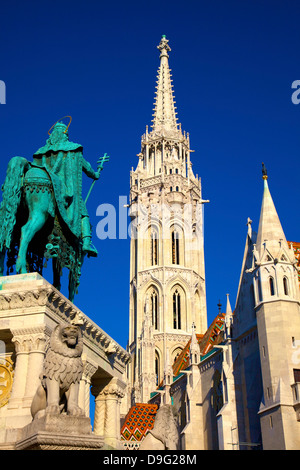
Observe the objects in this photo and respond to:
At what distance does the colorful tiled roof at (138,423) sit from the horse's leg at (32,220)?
89.3ft

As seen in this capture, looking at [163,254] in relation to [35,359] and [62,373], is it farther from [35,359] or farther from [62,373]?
[62,373]

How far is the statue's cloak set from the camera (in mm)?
14392

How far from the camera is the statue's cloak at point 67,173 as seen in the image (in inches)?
567

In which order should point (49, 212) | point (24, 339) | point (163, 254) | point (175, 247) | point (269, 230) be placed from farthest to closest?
point (175, 247) < point (163, 254) < point (269, 230) < point (49, 212) < point (24, 339)

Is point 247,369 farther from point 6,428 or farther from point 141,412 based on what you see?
point 6,428

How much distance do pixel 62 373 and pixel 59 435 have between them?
99 cm

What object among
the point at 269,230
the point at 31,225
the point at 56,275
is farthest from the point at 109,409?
the point at 269,230

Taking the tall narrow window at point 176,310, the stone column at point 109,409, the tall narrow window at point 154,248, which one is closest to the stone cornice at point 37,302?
the stone column at point 109,409

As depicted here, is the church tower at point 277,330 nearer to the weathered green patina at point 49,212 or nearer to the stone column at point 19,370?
the weathered green patina at point 49,212

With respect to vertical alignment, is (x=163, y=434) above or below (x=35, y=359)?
below

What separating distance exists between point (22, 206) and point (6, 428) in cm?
533

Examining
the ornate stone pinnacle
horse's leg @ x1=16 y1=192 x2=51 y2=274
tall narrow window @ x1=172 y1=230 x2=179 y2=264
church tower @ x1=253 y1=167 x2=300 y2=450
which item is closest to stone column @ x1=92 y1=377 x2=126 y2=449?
horse's leg @ x1=16 y1=192 x2=51 y2=274

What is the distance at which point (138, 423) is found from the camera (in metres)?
40.2
